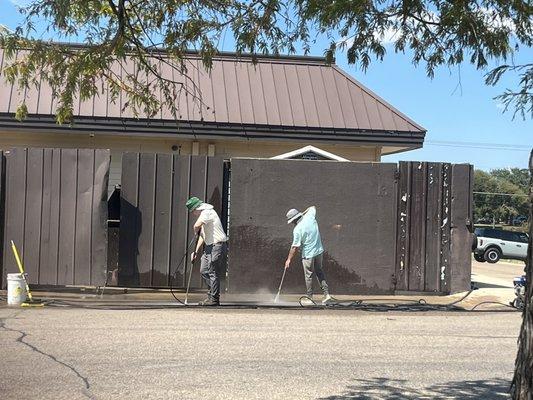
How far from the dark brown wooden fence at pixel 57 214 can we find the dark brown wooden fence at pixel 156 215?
0.43 m

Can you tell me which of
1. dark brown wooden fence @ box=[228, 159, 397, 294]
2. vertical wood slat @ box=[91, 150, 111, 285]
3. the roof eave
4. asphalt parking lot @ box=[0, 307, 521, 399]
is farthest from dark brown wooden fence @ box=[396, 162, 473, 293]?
vertical wood slat @ box=[91, 150, 111, 285]

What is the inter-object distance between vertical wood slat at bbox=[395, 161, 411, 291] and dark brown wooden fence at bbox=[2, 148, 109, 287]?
217 inches

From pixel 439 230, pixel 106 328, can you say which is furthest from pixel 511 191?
pixel 106 328

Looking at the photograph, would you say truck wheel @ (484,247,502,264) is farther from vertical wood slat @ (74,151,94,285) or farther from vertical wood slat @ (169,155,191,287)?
vertical wood slat @ (74,151,94,285)

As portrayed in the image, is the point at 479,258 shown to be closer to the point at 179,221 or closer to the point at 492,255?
the point at 492,255

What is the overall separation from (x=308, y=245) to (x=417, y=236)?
2.41 meters

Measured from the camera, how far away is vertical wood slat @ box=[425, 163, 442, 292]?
12250mm

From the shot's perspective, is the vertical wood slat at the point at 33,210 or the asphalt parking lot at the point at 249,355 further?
the vertical wood slat at the point at 33,210

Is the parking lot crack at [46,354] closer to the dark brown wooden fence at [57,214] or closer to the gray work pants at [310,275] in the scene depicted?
the dark brown wooden fence at [57,214]

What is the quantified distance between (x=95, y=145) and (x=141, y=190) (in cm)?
331

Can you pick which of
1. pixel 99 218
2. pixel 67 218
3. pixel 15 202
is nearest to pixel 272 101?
pixel 99 218

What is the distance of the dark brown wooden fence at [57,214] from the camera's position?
11508 millimetres

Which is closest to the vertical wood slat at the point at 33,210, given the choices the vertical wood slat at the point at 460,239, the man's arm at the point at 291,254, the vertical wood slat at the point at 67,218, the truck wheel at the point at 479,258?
the vertical wood slat at the point at 67,218

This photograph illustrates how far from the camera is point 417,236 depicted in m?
12.3
